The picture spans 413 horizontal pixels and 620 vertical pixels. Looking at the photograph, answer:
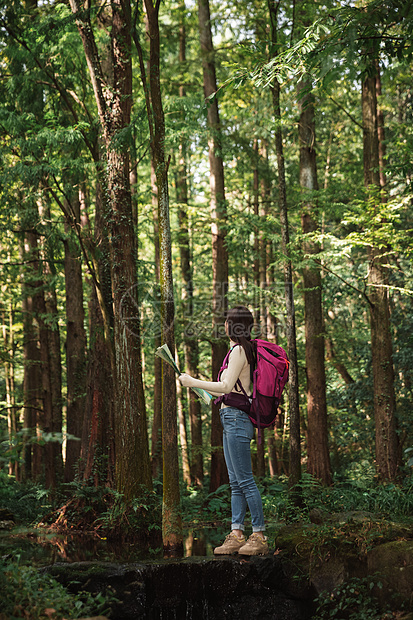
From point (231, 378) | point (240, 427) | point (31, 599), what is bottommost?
point (31, 599)

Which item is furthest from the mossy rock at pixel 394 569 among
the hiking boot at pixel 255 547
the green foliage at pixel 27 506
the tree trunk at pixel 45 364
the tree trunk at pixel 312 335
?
the tree trunk at pixel 45 364

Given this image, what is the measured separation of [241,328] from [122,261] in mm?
3904

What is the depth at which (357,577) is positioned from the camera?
5.37 metres

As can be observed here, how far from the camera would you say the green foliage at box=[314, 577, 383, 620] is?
16.0 feet

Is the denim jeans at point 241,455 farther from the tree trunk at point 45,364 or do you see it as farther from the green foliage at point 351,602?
the tree trunk at point 45,364

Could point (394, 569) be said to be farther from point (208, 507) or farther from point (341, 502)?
point (208, 507)

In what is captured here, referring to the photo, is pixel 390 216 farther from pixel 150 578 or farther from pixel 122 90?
pixel 150 578

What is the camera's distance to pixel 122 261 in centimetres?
886

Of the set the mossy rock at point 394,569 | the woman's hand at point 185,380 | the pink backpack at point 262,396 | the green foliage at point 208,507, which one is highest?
the woman's hand at point 185,380

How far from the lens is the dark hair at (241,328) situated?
5.51 metres

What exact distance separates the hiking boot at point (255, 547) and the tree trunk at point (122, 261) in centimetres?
319

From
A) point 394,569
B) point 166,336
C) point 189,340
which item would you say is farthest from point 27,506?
point 394,569

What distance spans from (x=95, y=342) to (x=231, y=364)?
5532mm

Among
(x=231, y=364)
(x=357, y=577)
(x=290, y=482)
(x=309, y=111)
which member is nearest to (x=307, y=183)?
(x=309, y=111)
